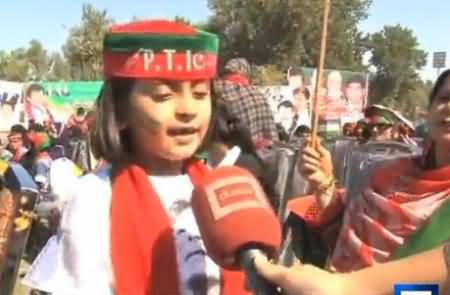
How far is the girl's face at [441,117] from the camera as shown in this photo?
2.27 meters

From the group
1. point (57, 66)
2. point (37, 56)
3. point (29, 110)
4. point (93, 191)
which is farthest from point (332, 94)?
point (37, 56)

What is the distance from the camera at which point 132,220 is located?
1.92 m

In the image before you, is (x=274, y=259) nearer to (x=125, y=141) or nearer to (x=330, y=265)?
(x=125, y=141)

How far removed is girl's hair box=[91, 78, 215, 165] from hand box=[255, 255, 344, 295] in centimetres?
79

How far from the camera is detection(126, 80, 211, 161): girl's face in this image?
1966mm

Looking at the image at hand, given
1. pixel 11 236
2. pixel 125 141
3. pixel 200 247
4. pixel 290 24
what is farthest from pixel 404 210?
pixel 290 24

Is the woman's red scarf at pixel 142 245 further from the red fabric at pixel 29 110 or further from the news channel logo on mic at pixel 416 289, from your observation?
the red fabric at pixel 29 110

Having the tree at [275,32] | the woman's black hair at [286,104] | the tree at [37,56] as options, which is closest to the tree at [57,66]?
the tree at [37,56]

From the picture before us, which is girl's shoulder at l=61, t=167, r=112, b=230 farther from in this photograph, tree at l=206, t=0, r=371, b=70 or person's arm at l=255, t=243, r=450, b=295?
tree at l=206, t=0, r=371, b=70

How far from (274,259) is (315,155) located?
1079 mm

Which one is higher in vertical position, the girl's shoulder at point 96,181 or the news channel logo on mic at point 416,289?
the girl's shoulder at point 96,181

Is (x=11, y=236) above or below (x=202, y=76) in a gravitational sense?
below

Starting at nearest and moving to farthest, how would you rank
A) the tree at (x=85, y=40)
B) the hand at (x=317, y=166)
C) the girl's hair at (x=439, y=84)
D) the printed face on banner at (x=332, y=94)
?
the girl's hair at (x=439, y=84), the hand at (x=317, y=166), the printed face on banner at (x=332, y=94), the tree at (x=85, y=40)

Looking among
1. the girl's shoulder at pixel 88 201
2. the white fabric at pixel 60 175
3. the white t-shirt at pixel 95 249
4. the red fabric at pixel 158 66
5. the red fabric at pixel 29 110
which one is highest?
the red fabric at pixel 158 66
